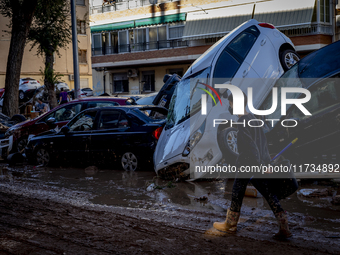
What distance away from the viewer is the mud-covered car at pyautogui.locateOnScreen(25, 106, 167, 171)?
30.6 feet

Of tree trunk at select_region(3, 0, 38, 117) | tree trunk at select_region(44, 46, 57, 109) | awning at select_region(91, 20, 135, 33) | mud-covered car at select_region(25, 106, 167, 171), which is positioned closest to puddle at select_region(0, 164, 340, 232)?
mud-covered car at select_region(25, 106, 167, 171)

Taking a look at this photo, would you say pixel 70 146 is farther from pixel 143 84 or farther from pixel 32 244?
pixel 143 84

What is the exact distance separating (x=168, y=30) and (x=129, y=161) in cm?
2292

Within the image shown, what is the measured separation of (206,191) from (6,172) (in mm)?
5567

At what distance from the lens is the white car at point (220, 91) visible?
7.53 meters

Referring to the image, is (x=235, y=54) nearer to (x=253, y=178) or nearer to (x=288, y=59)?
(x=288, y=59)

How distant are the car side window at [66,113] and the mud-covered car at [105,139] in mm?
1332

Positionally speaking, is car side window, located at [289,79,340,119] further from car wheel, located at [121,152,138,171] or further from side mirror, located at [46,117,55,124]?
side mirror, located at [46,117,55,124]

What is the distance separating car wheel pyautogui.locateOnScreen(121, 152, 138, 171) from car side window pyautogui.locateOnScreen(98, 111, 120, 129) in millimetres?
762

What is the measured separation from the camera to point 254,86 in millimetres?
8242

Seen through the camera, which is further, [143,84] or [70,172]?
[143,84]

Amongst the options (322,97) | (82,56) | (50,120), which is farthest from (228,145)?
(82,56)

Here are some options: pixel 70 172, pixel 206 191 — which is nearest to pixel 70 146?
pixel 70 172

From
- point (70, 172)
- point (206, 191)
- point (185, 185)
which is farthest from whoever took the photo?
point (70, 172)
